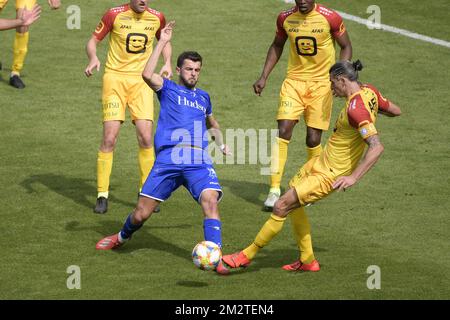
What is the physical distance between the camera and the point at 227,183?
18.5 meters

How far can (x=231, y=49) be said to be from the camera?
81.4 feet

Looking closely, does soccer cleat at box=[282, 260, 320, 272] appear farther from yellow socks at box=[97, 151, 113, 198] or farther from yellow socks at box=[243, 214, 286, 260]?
yellow socks at box=[97, 151, 113, 198]

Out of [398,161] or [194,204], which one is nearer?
[194,204]

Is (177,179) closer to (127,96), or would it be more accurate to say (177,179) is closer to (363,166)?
(363,166)

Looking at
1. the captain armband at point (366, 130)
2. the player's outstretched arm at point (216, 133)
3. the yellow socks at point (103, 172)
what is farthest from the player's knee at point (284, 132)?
the captain armband at point (366, 130)

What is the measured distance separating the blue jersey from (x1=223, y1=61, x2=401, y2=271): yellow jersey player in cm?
148

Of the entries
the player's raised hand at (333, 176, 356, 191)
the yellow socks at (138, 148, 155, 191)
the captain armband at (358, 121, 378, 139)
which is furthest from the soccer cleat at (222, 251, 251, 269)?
the yellow socks at (138, 148, 155, 191)

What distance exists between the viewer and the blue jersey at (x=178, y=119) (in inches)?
562

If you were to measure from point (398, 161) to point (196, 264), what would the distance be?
7.09 metres

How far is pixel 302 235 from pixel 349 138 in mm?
1429

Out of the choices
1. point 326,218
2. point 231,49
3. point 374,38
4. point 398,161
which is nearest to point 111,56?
point 326,218

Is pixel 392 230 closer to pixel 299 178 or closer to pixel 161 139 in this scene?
pixel 299 178

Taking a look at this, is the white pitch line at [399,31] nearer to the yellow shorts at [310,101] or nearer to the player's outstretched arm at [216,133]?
the yellow shorts at [310,101]

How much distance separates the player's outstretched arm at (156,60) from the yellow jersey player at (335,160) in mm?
2169
